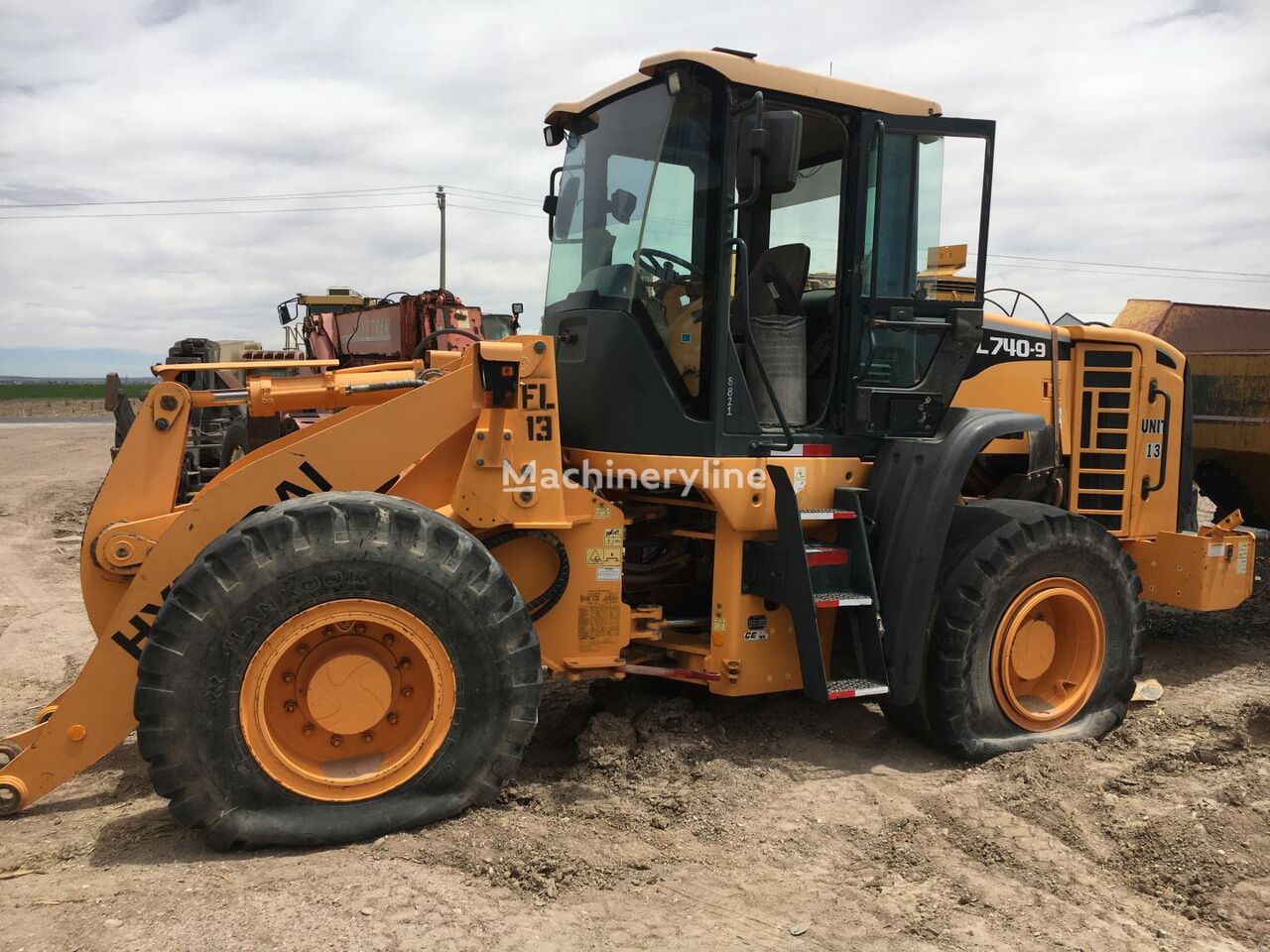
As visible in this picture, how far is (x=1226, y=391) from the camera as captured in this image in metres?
7.51

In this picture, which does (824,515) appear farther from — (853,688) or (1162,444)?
(1162,444)

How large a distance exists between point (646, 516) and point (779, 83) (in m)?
2.12

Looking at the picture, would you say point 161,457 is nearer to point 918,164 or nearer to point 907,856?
point 907,856

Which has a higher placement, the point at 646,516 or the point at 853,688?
the point at 646,516

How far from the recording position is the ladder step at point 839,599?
4.52 meters

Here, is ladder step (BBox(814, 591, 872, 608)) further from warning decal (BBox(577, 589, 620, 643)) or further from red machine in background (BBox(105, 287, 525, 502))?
red machine in background (BBox(105, 287, 525, 502))

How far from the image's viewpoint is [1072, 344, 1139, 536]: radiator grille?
5754 mm

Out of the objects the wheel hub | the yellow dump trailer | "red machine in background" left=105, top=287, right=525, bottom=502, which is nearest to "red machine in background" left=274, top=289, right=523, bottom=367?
"red machine in background" left=105, top=287, right=525, bottom=502

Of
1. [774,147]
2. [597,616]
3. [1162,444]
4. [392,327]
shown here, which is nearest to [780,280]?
[774,147]

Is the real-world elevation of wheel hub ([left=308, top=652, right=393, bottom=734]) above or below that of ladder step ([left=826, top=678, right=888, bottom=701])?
above

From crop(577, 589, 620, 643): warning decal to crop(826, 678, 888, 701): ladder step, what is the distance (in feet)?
3.40

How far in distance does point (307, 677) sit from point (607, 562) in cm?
143

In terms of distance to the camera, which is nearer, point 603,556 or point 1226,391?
point 603,556

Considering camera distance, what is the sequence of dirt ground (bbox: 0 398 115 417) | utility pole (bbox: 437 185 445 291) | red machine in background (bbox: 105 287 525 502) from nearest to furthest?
red machine in background (bbox: 105 287 525 502)
utility pole (bbox: 437 185 445 291)
dirt ground (bbox: 0 398 115 417)
